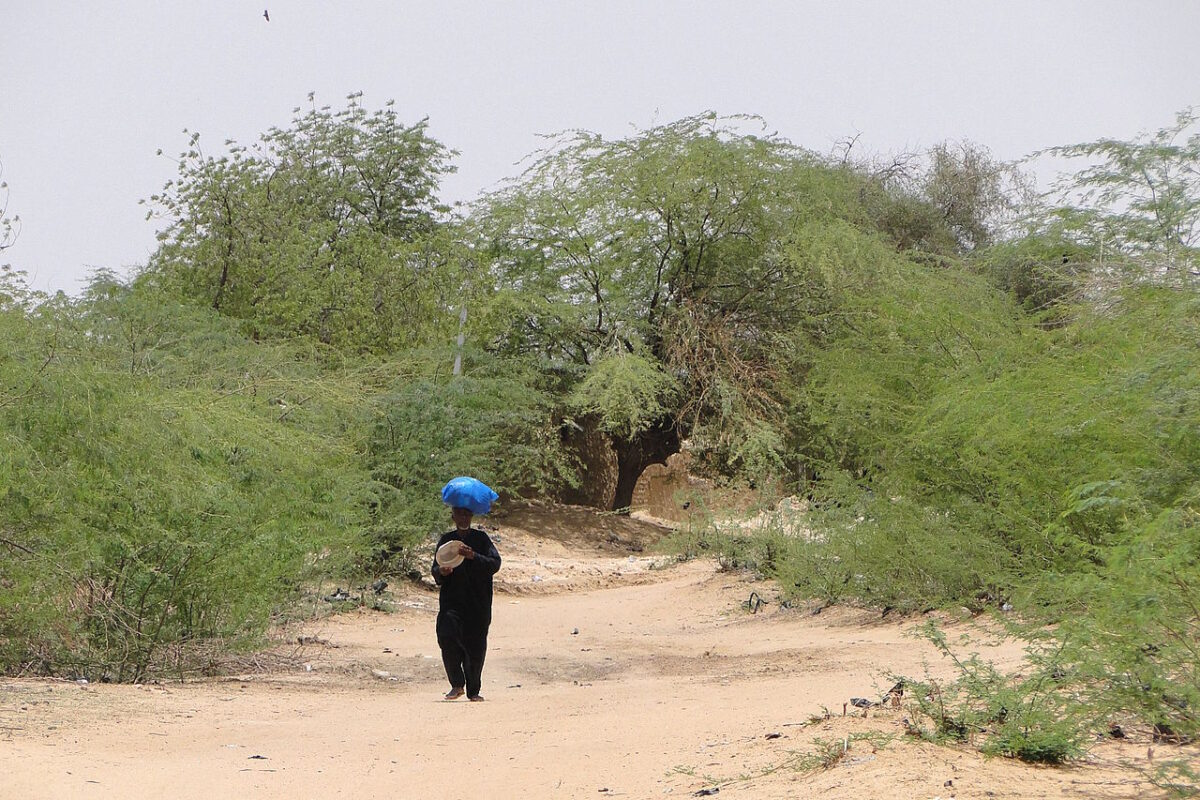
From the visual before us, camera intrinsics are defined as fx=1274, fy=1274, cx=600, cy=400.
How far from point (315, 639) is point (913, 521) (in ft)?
20.5

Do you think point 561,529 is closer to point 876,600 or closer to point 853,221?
point 853,221

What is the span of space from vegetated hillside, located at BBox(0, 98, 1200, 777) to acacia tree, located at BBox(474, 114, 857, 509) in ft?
0.28

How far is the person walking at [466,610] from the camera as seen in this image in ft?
29.7

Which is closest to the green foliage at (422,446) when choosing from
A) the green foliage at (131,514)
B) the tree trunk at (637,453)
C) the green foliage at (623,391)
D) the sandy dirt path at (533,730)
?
the green foliage at (623,391)

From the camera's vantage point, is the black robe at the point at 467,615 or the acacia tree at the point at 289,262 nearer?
the black robe at the point at 467,615

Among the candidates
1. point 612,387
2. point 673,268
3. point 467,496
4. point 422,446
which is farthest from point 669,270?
point 467,496

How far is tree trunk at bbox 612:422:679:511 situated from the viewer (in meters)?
28.0

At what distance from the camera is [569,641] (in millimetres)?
14211

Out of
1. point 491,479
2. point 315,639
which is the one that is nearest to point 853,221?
point 491,479

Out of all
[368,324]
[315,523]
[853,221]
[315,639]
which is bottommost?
[315,639]

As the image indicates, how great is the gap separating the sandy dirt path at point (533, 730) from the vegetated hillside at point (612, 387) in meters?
0.70

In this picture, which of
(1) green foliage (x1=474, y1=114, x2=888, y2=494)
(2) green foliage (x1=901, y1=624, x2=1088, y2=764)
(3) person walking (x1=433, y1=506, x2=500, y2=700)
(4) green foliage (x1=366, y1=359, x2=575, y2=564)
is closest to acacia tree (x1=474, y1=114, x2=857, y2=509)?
(1) green foliage (x1=474, y1=114, x2=888, y2=494)

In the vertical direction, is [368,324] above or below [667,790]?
above

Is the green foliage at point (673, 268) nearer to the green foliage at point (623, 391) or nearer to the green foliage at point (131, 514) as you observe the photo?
the green foliage at point (623, 391)
